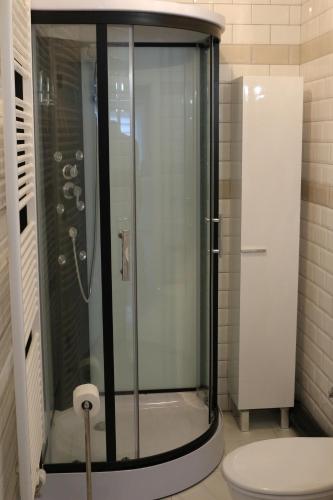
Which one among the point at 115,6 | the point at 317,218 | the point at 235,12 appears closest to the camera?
the point at 115,6

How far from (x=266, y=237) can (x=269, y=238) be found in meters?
0.02

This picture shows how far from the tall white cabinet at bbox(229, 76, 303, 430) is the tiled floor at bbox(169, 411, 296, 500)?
0.07 meters

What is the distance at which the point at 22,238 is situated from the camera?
6.07 ft

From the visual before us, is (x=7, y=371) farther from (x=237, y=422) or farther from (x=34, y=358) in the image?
(x=237, y=422)

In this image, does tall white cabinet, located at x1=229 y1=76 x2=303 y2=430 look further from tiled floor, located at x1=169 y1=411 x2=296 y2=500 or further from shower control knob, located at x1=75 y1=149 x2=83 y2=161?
shower control knob, located at x1=75 y1=149 x2=83 y2=161

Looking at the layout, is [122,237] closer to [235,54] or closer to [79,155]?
[79,155]

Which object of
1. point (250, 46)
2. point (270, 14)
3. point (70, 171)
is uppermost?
point (270, 14)

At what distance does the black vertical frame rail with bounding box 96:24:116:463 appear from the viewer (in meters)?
2.61

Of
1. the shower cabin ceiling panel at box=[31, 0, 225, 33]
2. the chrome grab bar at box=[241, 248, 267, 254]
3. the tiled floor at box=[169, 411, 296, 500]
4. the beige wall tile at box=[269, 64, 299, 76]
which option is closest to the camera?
the shower cabin ceiling panel at box=[31, 0, 225, 33]

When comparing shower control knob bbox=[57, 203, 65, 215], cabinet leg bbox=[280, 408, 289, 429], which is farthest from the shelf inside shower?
shower control knob bbox=[57, 203, 65, 215]

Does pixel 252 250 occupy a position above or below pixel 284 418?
above

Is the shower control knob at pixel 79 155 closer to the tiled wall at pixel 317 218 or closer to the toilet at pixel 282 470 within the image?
the tiled wall at pixel 317 218

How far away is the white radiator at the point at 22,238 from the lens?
1552 mm

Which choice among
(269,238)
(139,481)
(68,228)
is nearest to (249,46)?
(269,238)
